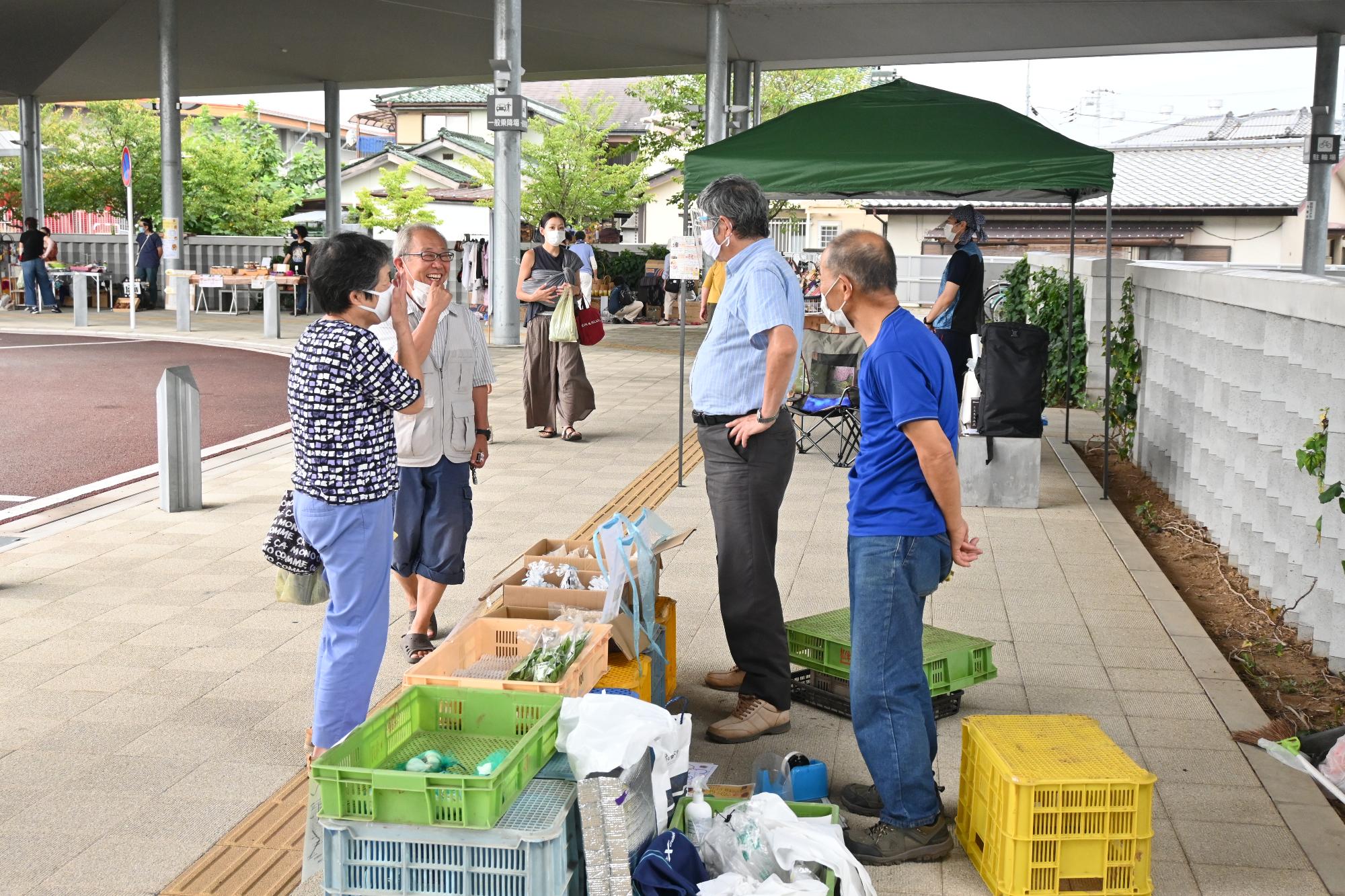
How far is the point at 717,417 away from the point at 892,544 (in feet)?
3.81

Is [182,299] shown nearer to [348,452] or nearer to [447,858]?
[348,452]

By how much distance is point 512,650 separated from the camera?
173 inches

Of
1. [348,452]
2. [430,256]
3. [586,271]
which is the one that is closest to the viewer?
[348,452]

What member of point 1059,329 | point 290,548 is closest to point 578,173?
point 1059,329

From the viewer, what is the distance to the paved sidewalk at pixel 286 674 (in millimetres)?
3830

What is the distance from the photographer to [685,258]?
9.79 m

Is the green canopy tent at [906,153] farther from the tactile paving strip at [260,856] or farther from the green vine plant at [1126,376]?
the tactile paving strip at [260,856]

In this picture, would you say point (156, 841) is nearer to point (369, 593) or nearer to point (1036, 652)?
point (369, 593)

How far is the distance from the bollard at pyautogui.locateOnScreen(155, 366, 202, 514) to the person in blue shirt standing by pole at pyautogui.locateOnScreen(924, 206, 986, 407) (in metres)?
5.71

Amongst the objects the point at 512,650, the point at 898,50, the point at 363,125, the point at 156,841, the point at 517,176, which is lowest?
the point at 156,841

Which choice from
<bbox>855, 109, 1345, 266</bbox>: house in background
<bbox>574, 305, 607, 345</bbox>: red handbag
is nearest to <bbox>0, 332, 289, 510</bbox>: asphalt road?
<bbox>574, 305, 607, 345</bbox>: red handbag

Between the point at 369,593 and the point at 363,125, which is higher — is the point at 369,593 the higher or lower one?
the lower one

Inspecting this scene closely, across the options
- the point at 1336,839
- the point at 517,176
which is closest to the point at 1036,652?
the point at 1336,839

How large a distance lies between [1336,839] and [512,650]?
8.66 ft
